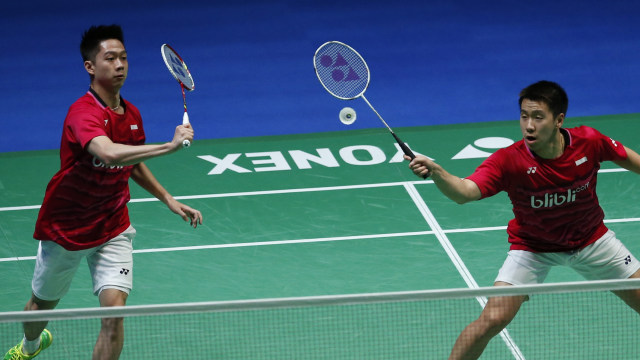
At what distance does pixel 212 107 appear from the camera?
11344mm

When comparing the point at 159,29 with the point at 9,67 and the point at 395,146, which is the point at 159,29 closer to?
the point at 9,67

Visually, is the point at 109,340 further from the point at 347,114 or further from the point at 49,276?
the point at 347,114

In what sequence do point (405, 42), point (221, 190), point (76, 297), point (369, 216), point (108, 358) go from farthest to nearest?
point (405, 42)
point (221, 190)
point (369, 216)
point (76, 297)
point (108, 358)

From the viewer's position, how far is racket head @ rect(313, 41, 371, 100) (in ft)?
19.6

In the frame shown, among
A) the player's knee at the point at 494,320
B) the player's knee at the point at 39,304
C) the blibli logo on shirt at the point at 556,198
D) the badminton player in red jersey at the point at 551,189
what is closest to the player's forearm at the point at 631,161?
the badminton player in red jersey at the point at 551,189

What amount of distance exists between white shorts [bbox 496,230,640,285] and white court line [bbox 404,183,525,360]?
0.67 metres

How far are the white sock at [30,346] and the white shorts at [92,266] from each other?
37cm

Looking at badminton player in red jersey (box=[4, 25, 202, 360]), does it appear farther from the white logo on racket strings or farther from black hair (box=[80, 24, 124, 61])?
the white logo on racket strings

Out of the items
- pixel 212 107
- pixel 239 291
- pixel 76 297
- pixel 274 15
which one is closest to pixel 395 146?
pixel 212 107

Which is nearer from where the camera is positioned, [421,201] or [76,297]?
[76,297]

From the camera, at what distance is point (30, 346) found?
5.49m

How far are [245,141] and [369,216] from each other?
2467 mm

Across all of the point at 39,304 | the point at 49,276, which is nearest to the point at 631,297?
the point at 49,276

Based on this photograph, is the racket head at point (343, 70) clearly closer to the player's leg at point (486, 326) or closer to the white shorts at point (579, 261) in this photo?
the white shorts at point (579, 261)
